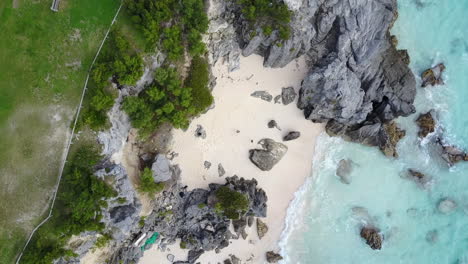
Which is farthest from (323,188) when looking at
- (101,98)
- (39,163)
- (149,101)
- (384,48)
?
(39,163)

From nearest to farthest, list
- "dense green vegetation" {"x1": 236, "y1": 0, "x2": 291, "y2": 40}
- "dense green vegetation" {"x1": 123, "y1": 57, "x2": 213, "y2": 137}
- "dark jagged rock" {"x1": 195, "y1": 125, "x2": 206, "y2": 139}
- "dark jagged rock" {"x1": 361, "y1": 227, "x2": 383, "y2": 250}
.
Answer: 1. "dense green vegetation" {"x1": 123, "y1": 57, "x2": 213, "y2": 137}
2. "dense green vegetation" {"x1": 236, "y1": 0, "x2": 291, "y2": 40}
3. "dark jagged rock" {"x1": 195, "y1": 125, "x2": 206, "y2": 139}
4. "dark jagged rock" {"x1": 361, "y1": 227, "x2": 383, "y2": 250}

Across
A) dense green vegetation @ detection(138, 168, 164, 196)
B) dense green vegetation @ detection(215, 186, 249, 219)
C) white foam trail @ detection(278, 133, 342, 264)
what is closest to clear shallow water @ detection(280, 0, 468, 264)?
white foam trail @ detection(278, 133, 342, 264)

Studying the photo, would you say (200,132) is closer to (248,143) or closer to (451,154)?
(248,143)

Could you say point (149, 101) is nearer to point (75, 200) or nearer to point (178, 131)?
point (178, 131)

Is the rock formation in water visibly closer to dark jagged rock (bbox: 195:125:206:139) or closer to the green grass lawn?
dark jagged rock (bbox: 195:125:206:139)

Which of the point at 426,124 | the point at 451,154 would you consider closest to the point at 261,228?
the point at 426,124

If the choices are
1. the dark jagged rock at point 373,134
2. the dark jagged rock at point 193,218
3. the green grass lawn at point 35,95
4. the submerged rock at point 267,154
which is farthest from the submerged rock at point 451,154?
the green grass lawn at point 35,95
